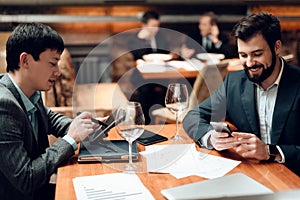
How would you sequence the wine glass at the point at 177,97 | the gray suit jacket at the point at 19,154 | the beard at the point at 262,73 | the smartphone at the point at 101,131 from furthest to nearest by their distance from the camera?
1. the beard at the point at 262,73
2. the wine glass at the point at 177,97
3. the smartphone at the point at 101,131
4. the gray suit jacket at the point at 19,154

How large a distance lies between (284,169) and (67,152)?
81 cm

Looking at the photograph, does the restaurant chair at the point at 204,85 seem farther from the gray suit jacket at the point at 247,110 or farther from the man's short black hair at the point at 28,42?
the man's short black hair at the point at 28,42

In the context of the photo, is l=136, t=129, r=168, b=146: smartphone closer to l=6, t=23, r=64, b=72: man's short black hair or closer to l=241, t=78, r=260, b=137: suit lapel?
l=241, t=78, r=260, b=137: suit lapel

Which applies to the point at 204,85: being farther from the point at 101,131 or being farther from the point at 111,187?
the point at 111,187

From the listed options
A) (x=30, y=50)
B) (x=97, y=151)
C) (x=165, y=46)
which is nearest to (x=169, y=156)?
(x=97, y=151)

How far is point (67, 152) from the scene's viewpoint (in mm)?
1568

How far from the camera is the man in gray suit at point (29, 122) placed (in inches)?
58.0

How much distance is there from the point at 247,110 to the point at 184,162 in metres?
0.57

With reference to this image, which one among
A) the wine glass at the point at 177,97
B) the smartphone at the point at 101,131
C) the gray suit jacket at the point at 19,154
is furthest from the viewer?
the wine glass at the point at 177,97

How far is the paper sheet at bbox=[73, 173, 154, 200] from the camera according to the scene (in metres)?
1.28

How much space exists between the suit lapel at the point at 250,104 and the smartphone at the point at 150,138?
1.42 feet

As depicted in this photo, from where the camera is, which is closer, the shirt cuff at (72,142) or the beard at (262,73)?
the shirt cuff at (72,142)

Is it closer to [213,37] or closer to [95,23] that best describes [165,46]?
[213,37]

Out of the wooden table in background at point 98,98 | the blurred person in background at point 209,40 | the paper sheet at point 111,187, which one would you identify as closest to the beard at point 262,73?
the paper sheet at point 111,187
